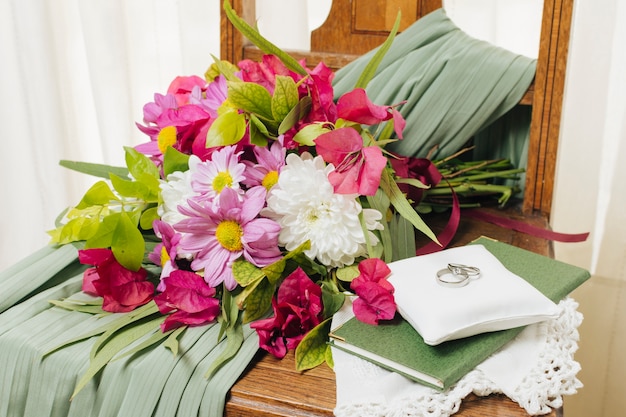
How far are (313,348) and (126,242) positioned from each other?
225 millimetres

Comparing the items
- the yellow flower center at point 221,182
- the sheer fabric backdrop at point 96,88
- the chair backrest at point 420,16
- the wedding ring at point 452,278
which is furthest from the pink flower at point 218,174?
the sheer fabric backdrop at point 96,88

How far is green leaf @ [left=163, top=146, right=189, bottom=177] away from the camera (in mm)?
721

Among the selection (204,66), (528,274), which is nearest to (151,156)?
(528,274)

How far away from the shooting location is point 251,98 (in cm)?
69

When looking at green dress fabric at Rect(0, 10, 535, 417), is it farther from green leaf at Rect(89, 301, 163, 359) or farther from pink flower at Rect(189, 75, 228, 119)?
pink flower at Rect(189, 75, 228, 119)

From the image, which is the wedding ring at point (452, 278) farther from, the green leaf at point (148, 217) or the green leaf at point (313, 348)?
the green leaf at point (148, 217)

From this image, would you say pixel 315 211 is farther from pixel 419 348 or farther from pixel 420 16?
pixel 420 16

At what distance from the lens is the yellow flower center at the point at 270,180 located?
695mm

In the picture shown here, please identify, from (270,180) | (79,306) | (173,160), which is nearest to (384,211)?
(270,180)

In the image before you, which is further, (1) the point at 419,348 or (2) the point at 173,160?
(2) the point at 173,160

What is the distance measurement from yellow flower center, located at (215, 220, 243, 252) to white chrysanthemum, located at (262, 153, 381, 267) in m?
0.03

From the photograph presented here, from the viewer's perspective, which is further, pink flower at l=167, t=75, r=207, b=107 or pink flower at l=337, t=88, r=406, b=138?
pink flower at l=167, t=75, r=207, b=107

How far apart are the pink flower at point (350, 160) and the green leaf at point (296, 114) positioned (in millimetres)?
40

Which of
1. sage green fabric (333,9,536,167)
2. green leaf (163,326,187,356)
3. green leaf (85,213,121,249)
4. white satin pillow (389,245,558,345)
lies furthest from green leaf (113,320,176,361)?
sage green fabric (333,9,536,167)
